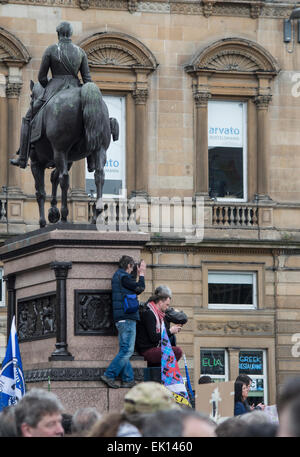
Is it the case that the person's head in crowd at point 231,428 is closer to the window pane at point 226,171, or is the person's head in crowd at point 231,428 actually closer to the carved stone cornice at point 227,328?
the carved stone cornice at point 227,328

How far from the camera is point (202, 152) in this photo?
39.5 m

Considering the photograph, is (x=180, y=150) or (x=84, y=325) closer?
(x=84, y=325)

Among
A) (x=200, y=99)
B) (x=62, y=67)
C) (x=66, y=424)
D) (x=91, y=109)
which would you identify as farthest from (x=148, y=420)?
(x=200, y=99)

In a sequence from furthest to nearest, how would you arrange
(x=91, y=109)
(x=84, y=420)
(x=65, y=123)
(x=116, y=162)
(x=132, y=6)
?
(x=132, y=6) < (x=116, y=162) < (x=65, y=123) < (x=91, y=109) < (x=84, y=420)

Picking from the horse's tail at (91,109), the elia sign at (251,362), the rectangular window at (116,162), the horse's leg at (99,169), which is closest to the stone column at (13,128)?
the rectangular window at (116,162)

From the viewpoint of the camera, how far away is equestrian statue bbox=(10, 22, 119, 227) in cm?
1709

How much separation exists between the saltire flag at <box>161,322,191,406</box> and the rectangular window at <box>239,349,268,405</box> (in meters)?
22.3

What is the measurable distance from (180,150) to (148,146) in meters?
0.91

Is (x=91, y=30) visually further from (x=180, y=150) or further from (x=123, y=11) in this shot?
(x=180, y=150)

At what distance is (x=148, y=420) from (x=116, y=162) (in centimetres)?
3184

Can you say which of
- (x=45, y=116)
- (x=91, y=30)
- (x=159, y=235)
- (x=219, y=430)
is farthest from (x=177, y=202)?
(x=219, y=430)

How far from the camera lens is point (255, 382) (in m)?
38.6

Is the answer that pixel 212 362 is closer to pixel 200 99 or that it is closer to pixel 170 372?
pixel 200 99

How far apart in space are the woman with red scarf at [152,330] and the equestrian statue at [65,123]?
1.63 m
